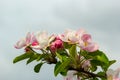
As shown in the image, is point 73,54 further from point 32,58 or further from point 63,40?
point 32,58

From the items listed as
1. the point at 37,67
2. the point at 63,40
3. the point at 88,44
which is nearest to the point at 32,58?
the point at 37,67

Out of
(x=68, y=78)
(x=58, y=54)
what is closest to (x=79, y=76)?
(x=68, y=78)

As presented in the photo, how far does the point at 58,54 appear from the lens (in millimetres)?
2605

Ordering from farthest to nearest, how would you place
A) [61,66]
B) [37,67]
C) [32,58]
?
[37,67] → [32,58] → [61,66]

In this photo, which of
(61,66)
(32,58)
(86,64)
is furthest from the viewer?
(32,58)

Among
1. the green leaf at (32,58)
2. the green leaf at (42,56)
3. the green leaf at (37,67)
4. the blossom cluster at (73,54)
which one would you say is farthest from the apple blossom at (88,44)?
the green leaf at (37,67)

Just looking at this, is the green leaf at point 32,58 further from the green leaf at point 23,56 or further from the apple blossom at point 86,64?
the apple blossom at point 86,64

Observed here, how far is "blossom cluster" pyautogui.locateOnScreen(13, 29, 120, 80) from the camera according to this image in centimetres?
262

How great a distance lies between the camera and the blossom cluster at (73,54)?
8.59 ft

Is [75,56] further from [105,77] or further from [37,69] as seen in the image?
[37,69]

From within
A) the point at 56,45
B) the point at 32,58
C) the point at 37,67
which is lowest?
the point at 37,67

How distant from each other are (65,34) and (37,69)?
517mm

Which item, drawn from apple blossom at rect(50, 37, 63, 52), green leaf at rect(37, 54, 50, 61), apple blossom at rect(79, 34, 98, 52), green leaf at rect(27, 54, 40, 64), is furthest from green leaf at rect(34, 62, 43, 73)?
apple blossom at rect(79, 34, 98, 52)

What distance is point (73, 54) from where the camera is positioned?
8.70 ft
